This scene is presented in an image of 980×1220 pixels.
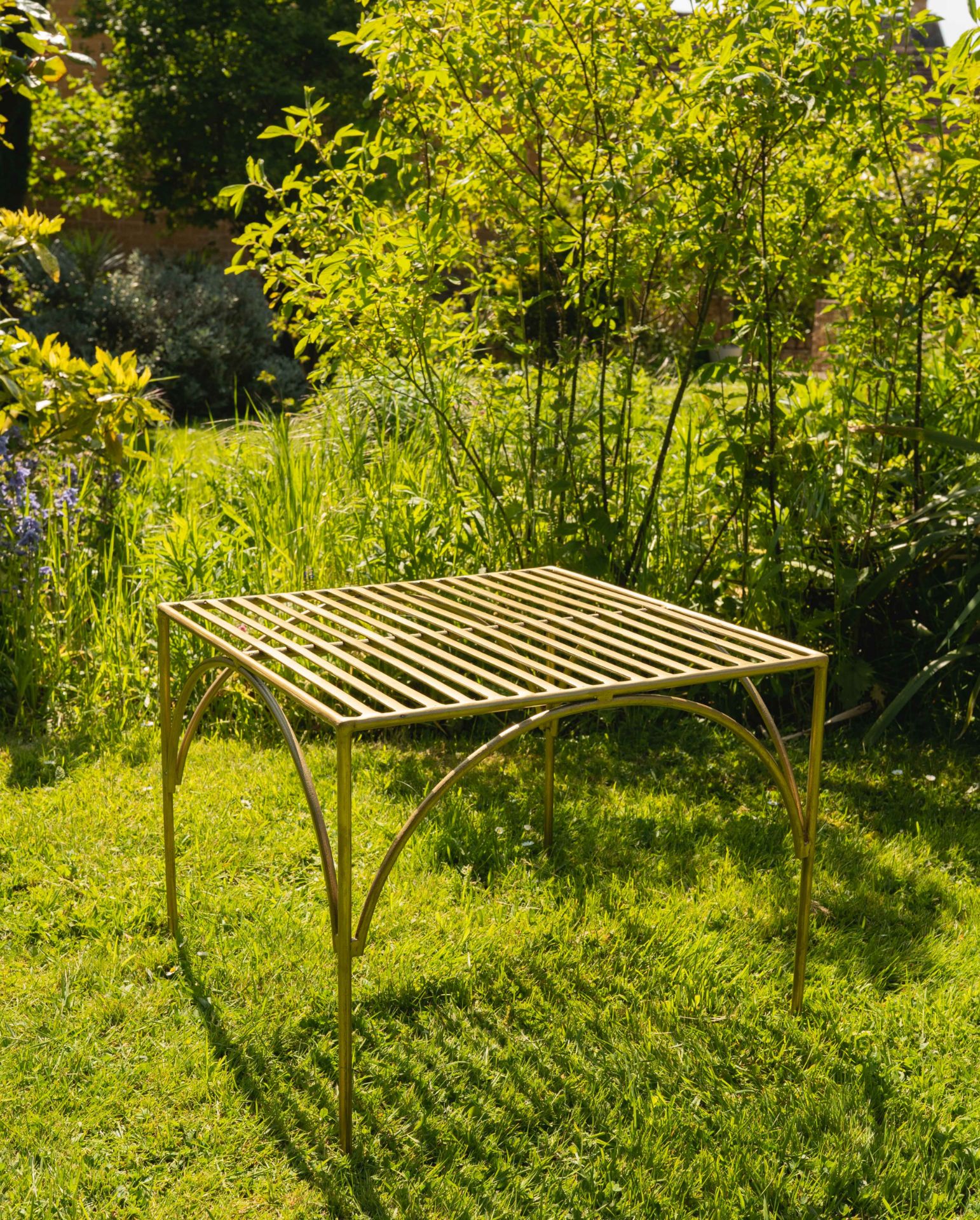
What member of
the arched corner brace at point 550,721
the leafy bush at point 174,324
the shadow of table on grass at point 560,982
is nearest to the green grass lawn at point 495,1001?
the shadow of table on grass at point 560,982

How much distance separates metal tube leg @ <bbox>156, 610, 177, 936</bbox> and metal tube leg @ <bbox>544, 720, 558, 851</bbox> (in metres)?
0.92

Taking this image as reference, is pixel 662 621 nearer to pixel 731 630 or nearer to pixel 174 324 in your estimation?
pixel 731 630

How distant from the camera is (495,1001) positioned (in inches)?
98.6

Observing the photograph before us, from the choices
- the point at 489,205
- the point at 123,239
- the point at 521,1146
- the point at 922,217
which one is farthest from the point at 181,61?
the point at 521,1146

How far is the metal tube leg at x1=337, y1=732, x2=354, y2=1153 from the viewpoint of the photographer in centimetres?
181

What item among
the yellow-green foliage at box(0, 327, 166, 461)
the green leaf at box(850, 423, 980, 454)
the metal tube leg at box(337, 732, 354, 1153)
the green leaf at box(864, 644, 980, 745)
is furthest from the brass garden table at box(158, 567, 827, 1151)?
the green leaf at box(850, 423, 980, 454)

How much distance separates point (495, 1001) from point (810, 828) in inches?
28.6

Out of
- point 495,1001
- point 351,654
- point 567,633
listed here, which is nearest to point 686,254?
point 567,633

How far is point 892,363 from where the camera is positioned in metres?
3.82

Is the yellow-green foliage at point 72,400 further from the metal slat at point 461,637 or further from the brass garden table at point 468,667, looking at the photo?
the metal slat at point 461,637

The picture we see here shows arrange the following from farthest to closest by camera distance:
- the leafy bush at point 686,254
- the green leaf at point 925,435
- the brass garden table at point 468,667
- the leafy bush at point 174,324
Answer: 1. the leafy bush at point 174,324
2. the green leaf at point 925,435
3. the leafy bush at point 686,254
4. the brass garden table at point 468,667

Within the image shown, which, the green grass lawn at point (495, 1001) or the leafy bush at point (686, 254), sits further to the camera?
the leafy bush at point (686, 254)

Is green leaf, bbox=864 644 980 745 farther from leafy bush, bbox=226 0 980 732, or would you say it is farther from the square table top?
the square table top

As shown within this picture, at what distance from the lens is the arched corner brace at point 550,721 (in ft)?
6.32
